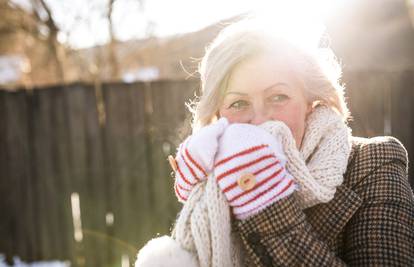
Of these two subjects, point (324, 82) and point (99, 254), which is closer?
point (324, 82)

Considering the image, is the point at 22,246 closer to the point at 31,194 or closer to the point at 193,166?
the point at 31,194

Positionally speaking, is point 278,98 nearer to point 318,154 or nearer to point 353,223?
point 318,154

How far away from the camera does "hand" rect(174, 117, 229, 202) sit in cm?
127

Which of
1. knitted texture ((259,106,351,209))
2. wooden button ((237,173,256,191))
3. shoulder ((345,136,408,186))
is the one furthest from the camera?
shoulder ((345,136,408,186))

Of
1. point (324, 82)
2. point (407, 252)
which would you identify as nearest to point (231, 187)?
point (407, 252)

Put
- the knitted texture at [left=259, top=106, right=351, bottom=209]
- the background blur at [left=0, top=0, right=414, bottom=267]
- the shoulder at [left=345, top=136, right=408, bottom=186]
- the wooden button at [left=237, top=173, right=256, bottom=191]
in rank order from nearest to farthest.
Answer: the wooden button at [left=237, top=173, right=256, bottom=191] → the knitted texture at [left=259, top=106, right=351, bottom=209] → the shoulder at [left=345, top=136, right=408, bottom=186] → the background blur at [left=0, top=0, right=414, bottom=267]

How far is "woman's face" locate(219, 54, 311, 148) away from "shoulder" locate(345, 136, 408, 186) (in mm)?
223

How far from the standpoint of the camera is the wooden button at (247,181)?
3.93 ft

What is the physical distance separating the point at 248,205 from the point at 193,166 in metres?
0.20

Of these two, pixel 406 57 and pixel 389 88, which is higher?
pixel 406 57

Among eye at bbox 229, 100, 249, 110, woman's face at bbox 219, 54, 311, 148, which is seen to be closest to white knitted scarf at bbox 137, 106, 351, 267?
woman's face at bbox 219, 54, 311, 148

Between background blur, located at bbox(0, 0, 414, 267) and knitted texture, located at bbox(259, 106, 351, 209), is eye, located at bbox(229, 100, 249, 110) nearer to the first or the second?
knitted texture, located at bbox(259, 106, 351, 209)

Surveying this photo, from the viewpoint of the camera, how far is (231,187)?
4.03 ft

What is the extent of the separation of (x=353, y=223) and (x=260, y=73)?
2.10 ft
